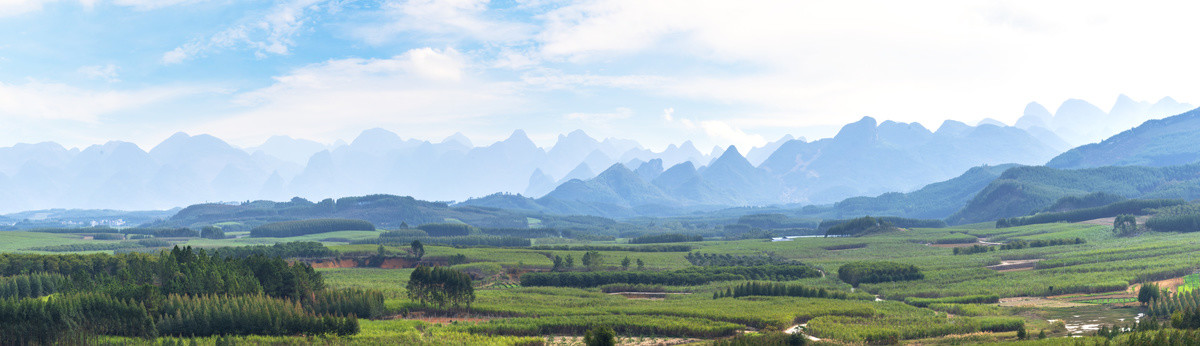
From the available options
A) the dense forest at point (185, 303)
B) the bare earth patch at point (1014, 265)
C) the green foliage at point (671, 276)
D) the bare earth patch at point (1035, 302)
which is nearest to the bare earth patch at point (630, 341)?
the dense forest at point (185, 303)

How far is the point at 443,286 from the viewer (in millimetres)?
110250

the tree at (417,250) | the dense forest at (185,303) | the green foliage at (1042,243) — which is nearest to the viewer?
the dense forest at (185,303)

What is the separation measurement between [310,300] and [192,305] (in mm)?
14900

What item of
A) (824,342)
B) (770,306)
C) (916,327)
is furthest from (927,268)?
(824,342)

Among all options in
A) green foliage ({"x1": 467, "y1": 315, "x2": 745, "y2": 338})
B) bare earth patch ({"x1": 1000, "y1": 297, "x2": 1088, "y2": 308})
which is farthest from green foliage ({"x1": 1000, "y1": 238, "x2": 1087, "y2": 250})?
green foliage ({"x1": 467, "y1": 315, "x2": 745, "y2": 338})

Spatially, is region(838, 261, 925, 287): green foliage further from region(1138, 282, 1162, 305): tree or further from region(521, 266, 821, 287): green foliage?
region(1138, 282, 1162, 305): tree

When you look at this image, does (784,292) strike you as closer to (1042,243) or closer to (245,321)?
(245,321)

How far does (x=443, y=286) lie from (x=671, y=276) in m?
51.0

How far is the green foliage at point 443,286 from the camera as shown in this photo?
10919 centimetres

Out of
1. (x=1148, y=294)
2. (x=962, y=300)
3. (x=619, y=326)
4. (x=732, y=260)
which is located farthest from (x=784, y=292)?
(x=732, y=260)

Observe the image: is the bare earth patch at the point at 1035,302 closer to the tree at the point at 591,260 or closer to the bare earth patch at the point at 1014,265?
the bare earth patch at the point at 1014,265

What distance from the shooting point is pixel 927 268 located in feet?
502

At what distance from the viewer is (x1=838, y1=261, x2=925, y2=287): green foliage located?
457 ft

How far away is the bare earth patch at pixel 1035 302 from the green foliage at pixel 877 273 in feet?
89.3
